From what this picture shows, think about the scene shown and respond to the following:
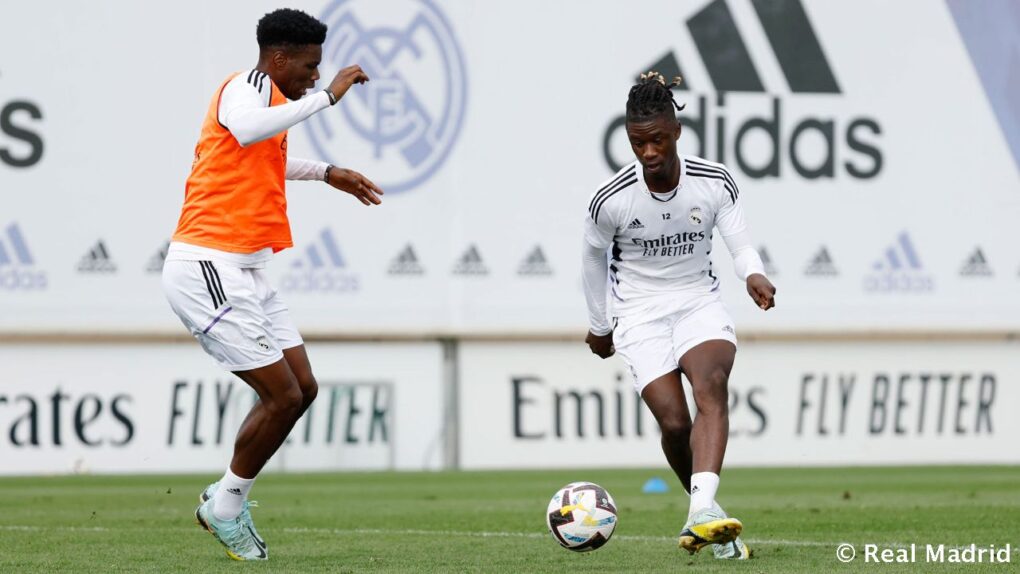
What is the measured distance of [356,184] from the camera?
7918mm

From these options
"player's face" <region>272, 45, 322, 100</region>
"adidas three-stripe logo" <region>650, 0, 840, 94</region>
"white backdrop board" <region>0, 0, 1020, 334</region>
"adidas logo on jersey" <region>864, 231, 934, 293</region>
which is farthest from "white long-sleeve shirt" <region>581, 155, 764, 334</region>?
"adidas logo on jersey" <region>864, 231, 934, 293</region>

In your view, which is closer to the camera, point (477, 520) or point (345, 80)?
point (345, 80)

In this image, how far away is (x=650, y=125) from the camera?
7367mm

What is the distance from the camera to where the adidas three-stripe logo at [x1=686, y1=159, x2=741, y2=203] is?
778 centimetres

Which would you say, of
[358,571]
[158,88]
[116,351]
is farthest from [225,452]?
[358,571]

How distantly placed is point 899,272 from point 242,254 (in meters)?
11.1

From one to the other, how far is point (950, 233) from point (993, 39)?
215cm

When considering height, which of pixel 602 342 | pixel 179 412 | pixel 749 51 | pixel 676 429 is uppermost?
pixel 749 51

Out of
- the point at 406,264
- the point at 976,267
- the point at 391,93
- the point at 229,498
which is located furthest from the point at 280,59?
the point at 976,267

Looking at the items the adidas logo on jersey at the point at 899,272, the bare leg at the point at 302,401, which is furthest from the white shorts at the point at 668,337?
the adidas logo on jersey at the point at 899,272

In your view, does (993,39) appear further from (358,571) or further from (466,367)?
(358,571)

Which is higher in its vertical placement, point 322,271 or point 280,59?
point 280,59

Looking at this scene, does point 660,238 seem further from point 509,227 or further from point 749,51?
point 749,51

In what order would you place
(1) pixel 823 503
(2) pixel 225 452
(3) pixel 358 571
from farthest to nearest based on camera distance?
(2) pixel 225 452, (1) pixel 823 503, (3) pixel 358 571
